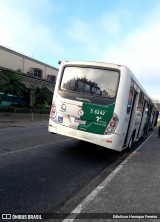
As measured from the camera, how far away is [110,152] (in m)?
9.44

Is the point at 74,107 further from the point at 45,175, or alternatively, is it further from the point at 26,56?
the point at 26,56

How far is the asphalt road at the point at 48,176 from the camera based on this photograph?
401 cm

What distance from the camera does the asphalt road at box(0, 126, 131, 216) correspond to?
4012 mm

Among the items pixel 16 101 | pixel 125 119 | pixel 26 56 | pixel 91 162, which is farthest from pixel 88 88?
pixel 26 56

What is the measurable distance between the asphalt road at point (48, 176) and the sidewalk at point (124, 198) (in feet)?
0.85

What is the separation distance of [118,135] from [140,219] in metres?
3.41

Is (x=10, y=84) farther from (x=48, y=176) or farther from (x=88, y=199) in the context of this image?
(x=88, y=199)

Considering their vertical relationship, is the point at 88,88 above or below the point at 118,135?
above

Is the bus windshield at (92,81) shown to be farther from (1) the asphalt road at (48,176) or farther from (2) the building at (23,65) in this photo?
(2) the building at (23,65)

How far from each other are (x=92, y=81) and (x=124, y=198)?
4003mm

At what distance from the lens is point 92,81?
7.31 meters

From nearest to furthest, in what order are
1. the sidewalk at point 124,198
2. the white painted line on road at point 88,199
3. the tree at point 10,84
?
the white painted line on road at point 88,199 → the sidewalk at point 124,198 → the tree at point 10,84

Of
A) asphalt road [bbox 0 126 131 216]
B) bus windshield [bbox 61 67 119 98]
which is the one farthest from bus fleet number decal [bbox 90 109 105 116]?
asphalt road [bbox 0 126 131 216]

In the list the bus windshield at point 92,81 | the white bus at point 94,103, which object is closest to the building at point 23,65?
the bus windshield at point 92,81
